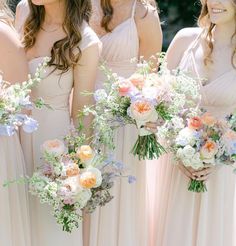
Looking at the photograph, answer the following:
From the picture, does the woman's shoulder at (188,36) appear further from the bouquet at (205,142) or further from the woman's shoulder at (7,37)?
the woman's shoulder at (7,37)

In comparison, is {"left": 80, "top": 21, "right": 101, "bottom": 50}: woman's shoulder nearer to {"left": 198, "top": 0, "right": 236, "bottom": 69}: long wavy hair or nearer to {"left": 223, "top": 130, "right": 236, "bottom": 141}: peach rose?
{"left": 198, "top": 0, "right": 236, "bottom": 69}: long wavy hair

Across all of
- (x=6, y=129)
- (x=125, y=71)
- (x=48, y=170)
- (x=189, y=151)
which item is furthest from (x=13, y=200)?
(x=125, y=71)

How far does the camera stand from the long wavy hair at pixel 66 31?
4043 mm

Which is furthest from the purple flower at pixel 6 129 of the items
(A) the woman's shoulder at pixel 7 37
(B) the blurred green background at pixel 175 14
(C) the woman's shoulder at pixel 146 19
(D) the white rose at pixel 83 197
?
(B) the blurred green background at pixel 175 14

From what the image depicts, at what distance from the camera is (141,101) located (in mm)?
3768

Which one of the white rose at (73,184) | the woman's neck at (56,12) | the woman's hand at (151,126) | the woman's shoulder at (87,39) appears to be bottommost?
the white rose at (73,184)

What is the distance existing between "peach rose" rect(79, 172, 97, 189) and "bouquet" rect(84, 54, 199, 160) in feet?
0.88

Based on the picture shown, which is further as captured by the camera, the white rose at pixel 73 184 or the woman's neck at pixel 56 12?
the woman's neck at pixel 56 12

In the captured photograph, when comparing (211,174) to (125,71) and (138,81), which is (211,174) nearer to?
(138,81)

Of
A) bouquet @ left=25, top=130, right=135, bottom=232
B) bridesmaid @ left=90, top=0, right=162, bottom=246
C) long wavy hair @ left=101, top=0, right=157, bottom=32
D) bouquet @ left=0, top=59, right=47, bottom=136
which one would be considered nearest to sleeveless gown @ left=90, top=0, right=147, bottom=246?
bridesmaid @ left=90, top=0, right=162, bottom=246

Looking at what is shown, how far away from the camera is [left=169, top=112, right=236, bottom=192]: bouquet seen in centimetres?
389

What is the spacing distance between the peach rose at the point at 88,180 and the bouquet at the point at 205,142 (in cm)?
58

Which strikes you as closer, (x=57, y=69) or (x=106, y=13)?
(x=57, y=69)

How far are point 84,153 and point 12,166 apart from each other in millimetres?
470
